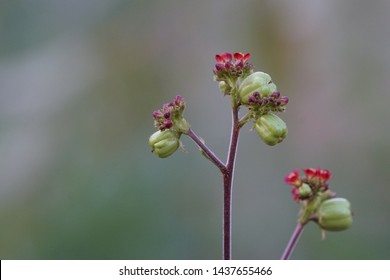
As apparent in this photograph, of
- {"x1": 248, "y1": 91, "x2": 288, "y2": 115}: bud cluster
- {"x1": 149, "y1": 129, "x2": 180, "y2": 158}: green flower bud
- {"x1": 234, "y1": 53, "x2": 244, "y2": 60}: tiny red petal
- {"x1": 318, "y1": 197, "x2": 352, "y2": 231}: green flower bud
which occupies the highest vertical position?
{"x1": 234, "y1": 53, "x2": 244, "y2": 60}: tiny red petal

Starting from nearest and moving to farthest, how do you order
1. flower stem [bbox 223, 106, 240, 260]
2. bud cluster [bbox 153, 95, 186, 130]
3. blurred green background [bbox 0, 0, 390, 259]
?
flower stem [bbox 223, 106, 240, 260] → bud cluster [bbox 153, 95, 186, 130] → blurred green background [bbox 0, 0, 390, 259]

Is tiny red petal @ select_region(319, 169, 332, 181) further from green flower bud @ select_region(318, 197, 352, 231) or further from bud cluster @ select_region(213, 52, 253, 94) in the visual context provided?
bud cluster @ select_region(213, 52, 253, 94)

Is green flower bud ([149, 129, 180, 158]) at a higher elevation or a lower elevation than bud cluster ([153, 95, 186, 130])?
lower

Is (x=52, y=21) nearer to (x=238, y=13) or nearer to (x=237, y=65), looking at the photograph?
(x=238, y=13)

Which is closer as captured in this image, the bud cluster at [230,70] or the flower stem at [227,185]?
the flower stem at [227,185]

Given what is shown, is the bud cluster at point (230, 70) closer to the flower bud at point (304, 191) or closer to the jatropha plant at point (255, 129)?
the jatropha plant at point (255, 129)

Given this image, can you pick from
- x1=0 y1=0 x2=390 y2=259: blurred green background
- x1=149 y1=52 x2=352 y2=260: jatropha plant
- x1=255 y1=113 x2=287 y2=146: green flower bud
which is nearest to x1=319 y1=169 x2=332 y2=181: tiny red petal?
x1=149 y1=52 x2=352 y2=260: jatropha plant

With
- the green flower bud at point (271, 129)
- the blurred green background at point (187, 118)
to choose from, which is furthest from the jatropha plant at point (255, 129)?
the blurred green background at point (187, 118)
